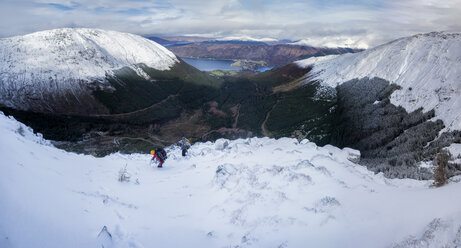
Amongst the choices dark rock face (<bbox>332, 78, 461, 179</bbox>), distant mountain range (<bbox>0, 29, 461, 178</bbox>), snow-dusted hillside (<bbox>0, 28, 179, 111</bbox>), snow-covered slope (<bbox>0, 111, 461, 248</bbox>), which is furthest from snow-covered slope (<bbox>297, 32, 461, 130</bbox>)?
snow-dusted hillside (<bbox>0, 28, 179, 111</bbox>)

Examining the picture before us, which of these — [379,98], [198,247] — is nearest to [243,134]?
[379,98]

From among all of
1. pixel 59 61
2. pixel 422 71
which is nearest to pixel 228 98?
pixel 422 71

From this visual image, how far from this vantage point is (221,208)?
8.26 meters

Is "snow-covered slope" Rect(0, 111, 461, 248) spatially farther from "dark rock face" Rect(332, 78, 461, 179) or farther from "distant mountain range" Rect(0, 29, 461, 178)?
"distant mountain range" Rect(0, 29, 461, 178)

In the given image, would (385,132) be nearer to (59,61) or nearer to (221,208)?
(221,208)

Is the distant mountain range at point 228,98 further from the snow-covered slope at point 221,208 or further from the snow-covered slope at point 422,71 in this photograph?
the snow-covered slope at point 221,208

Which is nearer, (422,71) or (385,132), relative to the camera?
(385,132)

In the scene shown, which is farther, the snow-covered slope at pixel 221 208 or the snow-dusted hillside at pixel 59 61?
the snow-dusted hillside at pixel 59 61

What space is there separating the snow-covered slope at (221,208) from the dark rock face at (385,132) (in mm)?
7736

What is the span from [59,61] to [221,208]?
4095 inches

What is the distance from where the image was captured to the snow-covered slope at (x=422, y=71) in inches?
1292

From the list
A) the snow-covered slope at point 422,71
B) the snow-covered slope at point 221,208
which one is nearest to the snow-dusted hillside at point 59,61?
the snow-covered slope at point 221,208

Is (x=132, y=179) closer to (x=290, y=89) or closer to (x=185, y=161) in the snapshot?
(x=185, y=161)

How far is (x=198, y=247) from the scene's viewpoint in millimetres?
6660
